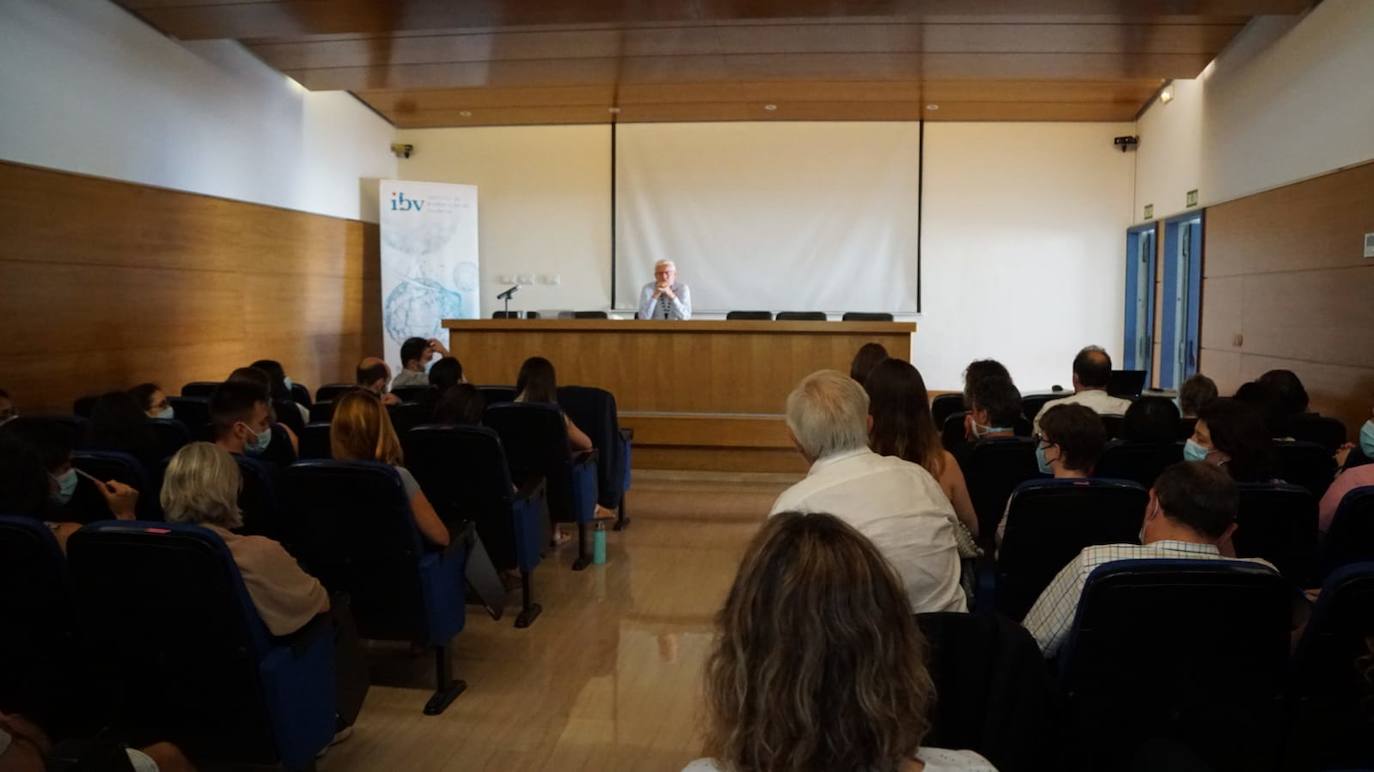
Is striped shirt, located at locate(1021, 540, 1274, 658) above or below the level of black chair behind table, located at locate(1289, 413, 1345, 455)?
below

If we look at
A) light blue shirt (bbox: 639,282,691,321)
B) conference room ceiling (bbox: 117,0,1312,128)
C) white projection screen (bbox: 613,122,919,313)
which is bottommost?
light blue shirt (bbox: 639,282,691,321)

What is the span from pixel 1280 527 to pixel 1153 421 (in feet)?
2.36

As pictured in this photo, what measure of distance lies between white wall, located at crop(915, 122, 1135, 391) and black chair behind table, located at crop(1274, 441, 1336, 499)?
7137 millimetres

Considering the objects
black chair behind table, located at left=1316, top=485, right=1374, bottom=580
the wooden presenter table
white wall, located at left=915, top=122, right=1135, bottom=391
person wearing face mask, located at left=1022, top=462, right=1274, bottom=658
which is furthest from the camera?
white wall, located at left=915, top=122, right=1135, bottom=391

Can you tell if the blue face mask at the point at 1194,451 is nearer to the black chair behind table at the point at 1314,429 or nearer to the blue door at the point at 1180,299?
the black chair behind table at the point at 1314,429

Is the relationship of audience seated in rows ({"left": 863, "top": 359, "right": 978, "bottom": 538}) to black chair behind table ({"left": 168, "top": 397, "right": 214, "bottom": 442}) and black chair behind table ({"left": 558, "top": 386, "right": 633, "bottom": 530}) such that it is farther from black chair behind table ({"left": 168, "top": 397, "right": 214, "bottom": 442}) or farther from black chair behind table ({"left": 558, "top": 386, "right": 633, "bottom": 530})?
black chair behind table ({"left": 168, "top": 397, "right": 214, "bottom": 442})

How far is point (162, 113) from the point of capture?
7203 mm

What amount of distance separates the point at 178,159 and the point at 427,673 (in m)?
5.64

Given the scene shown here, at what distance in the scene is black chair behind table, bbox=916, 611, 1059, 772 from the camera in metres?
1.67

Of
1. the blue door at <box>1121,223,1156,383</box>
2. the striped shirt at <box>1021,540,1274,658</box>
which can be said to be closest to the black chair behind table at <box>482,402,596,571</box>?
the striped shirt at <box>1021,540,1274,658</box>

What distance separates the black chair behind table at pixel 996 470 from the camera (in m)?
3.52

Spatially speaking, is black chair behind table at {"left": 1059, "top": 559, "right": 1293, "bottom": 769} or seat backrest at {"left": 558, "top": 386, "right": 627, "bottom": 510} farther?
seat backrest at {"left": 558, "top": 386, "right": 627, "bottom": 510}

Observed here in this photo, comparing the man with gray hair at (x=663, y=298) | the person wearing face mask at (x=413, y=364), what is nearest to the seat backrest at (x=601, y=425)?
the person wearing face mask at (x=413, y=364)

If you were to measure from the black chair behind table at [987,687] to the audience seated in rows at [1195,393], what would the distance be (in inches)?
121
